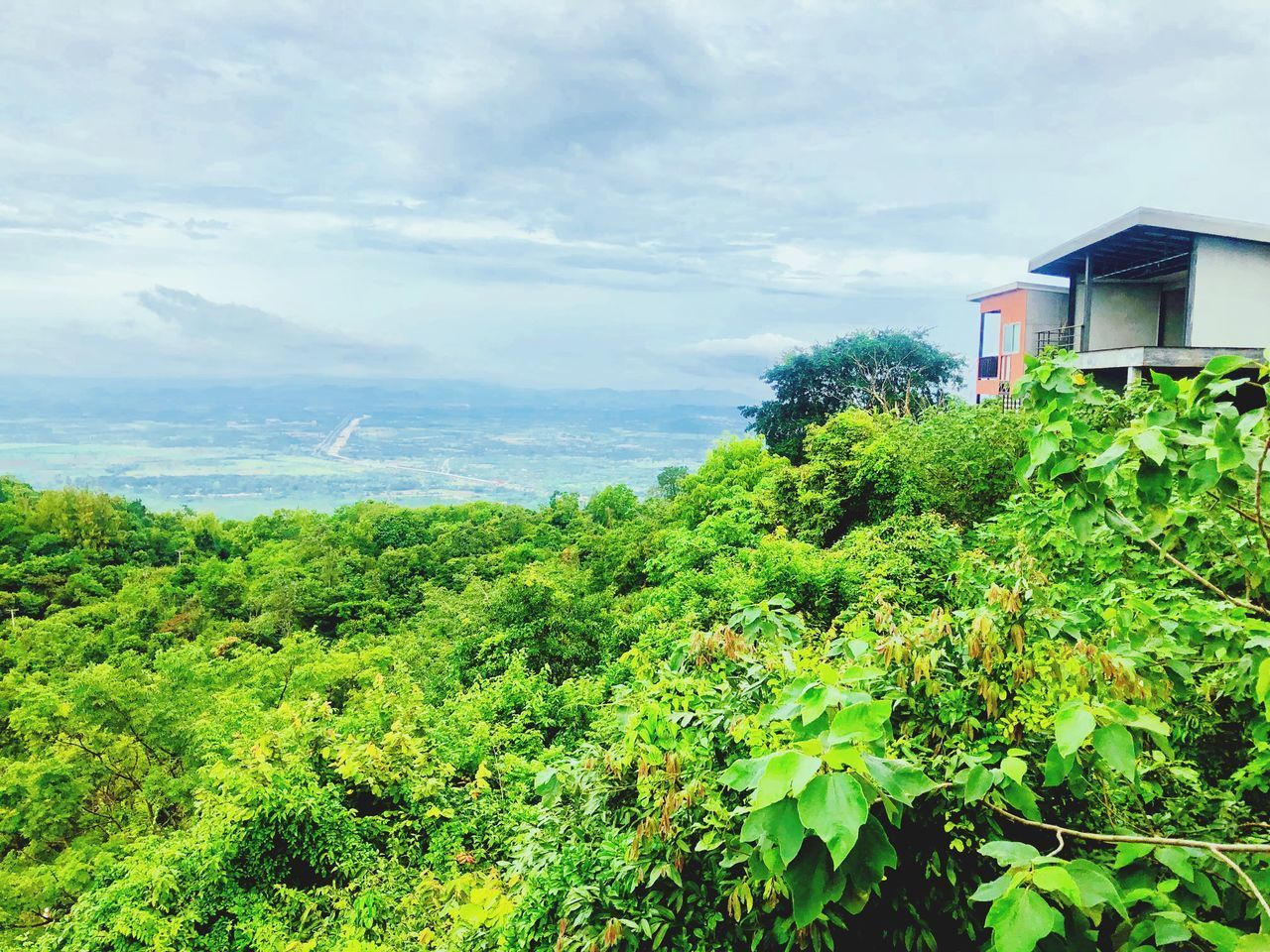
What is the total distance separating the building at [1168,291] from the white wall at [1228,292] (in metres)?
0.01

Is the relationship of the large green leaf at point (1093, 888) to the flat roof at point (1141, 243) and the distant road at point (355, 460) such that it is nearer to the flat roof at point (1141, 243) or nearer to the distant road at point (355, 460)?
the flat roof at point (1141, 243)

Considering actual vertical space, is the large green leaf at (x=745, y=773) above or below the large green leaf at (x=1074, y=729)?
below

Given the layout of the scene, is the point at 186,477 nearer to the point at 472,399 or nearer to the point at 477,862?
the point at 472,399

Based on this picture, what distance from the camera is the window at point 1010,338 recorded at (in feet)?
51.4

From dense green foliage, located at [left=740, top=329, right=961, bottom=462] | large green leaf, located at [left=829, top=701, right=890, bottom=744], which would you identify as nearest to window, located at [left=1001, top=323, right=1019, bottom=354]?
dense green foliage, located at [left=740, top=329, right=961, bottom=462]

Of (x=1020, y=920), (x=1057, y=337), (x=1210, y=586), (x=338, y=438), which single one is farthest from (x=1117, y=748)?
(x=338, y=438)

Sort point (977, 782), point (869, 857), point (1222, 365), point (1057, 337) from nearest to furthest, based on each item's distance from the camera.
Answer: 1. point (869, 857)
2. point (977, 782)
3. point (1222, 365)
4. point (1057, 337)

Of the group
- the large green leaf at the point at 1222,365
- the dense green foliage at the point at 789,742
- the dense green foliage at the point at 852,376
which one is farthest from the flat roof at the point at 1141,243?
the large green leaf at the point at 1222,365

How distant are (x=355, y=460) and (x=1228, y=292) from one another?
9260 centimetres

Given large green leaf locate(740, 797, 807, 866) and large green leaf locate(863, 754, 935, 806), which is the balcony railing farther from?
large green leaf locate(740, 797, 807, 866)

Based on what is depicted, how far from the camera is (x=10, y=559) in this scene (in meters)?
23.3

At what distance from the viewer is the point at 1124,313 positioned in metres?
13.3

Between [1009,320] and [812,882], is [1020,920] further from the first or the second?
[1009,320]

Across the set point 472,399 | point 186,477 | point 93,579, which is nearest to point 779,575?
point 93,579
